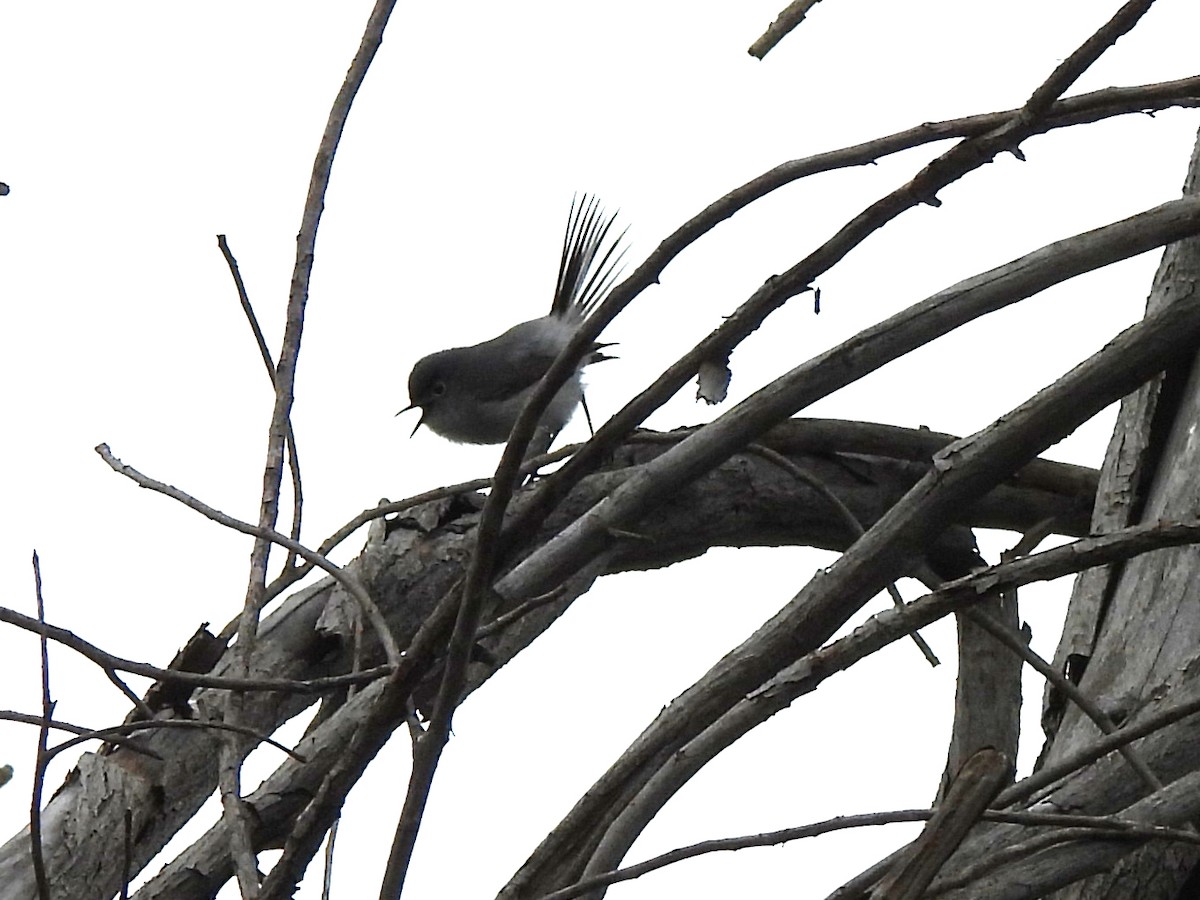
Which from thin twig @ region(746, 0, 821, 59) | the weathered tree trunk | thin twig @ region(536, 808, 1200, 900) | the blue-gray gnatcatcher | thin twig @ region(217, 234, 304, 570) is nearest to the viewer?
thin twig @ region(536, 808, 1200, 900)

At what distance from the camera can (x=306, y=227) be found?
132cm

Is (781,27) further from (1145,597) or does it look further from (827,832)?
(827,832)

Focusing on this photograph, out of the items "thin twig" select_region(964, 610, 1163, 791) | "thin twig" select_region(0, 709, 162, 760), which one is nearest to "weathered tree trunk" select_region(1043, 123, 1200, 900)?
"thin twig" select_region(964, 610, 1163, 791)

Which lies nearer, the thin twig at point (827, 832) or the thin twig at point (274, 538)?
the thin twig at point (827, 832)

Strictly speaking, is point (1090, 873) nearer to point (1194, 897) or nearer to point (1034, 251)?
point (1194, 897)

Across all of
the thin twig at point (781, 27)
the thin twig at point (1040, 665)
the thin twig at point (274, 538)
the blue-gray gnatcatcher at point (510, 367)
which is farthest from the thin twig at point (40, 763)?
the blue-gray gnatcatcher at point (510, 367)

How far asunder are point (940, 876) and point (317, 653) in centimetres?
135

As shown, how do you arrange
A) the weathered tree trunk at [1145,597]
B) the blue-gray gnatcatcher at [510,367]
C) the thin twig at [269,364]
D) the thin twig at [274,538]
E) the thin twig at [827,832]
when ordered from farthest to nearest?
the blue-gray gnatcatcher at [510,367] < the weathered tree trunk at [1145,597] < the thin twig at [269,364] < the thin twig at [274,538] < the thin twig at [827,832]

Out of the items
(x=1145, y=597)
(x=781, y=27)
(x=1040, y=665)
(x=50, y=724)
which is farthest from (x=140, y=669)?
(x=1145, y=597)

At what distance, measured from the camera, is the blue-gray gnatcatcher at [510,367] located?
16.9ft

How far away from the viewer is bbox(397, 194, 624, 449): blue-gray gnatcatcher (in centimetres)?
514

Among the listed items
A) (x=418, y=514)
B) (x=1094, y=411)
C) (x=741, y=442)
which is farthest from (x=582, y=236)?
(x=741, y=442)

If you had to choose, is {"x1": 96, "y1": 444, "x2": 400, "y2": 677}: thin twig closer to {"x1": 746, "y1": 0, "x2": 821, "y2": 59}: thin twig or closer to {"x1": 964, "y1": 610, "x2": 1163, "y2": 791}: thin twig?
{"x1": 964, "y1": 610, "x2": 1163, "y2": 791}: thin twig

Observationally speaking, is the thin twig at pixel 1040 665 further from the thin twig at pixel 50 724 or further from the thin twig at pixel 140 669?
the thin twig at pixel 50 724
